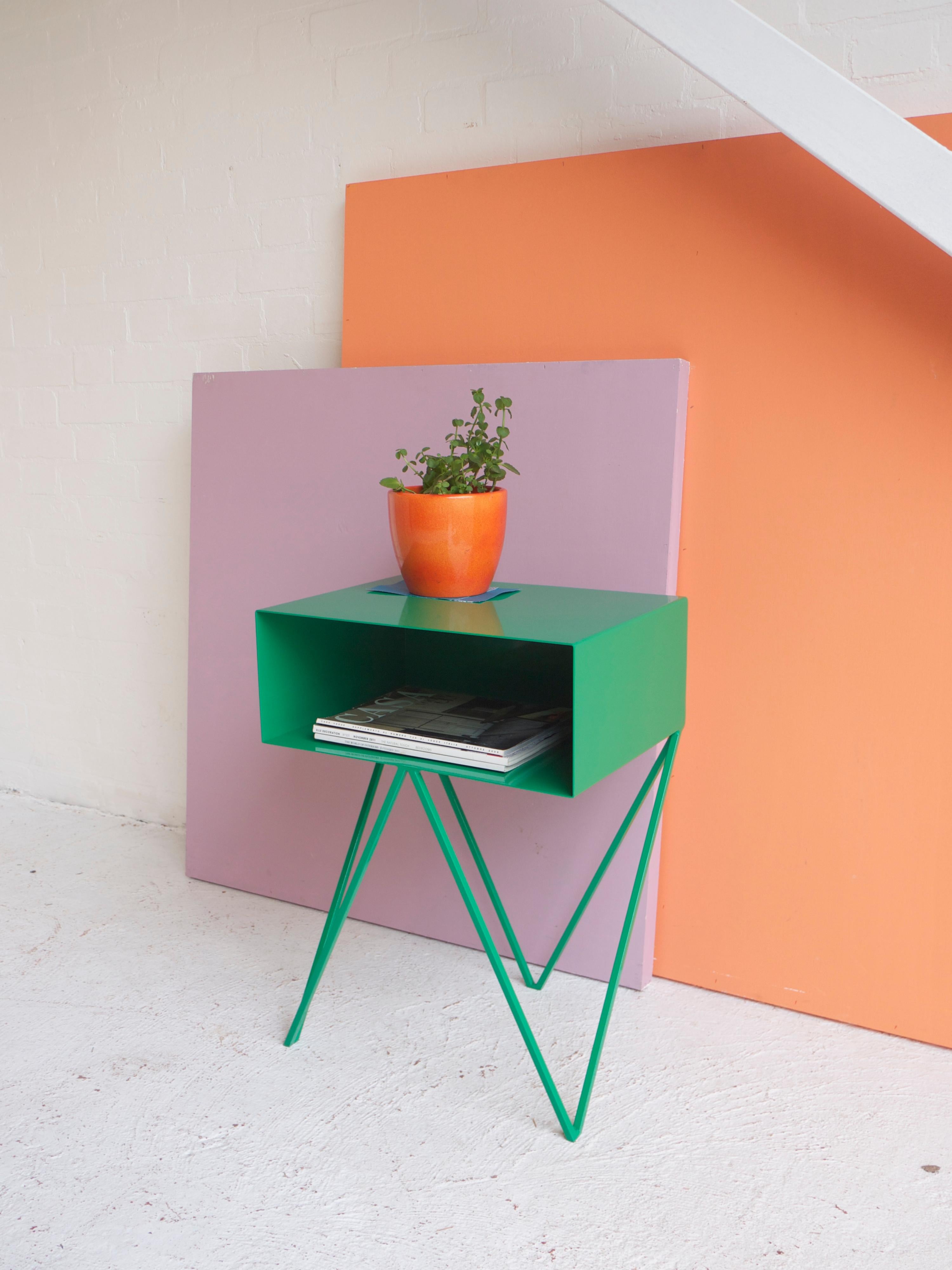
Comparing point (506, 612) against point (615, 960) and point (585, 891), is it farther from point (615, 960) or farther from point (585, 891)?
point (585, 891)

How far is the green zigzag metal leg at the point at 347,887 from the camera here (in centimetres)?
204

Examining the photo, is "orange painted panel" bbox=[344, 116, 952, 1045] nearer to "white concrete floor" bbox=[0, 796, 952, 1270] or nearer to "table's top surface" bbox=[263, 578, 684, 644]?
"white concrete floor" bbox=[0, 796, 952, 1270]

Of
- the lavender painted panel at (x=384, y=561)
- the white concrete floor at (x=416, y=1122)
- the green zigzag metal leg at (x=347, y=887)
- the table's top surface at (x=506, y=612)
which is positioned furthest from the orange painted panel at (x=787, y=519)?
the green zigzag metal leg at (x=347, y=887)

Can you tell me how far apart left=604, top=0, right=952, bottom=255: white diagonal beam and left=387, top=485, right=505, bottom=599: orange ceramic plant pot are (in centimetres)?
93

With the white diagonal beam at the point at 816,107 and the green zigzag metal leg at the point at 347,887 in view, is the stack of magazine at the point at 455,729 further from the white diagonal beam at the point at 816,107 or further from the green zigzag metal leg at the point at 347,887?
the white diagonal beam at the point at 816,107

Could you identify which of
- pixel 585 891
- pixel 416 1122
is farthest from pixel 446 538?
pixel 416 1122

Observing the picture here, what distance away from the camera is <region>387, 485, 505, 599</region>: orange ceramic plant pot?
6.28 ft

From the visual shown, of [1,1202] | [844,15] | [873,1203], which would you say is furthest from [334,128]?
[873,1203]

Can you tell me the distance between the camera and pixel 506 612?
1.90 metres

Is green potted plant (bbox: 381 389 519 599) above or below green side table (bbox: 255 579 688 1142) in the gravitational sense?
above

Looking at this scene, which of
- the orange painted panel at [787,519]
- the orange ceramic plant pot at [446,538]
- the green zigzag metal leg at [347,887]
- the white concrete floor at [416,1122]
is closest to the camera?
the white concrete floor at [416,1122]

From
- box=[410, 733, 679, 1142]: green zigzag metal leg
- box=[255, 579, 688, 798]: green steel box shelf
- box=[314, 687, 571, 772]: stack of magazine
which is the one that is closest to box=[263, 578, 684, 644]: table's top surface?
box=[255, 579, 688, 798]: green steel box shelf

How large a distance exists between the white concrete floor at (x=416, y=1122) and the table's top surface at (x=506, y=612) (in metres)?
0.99

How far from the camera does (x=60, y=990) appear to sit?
95.7 inches
